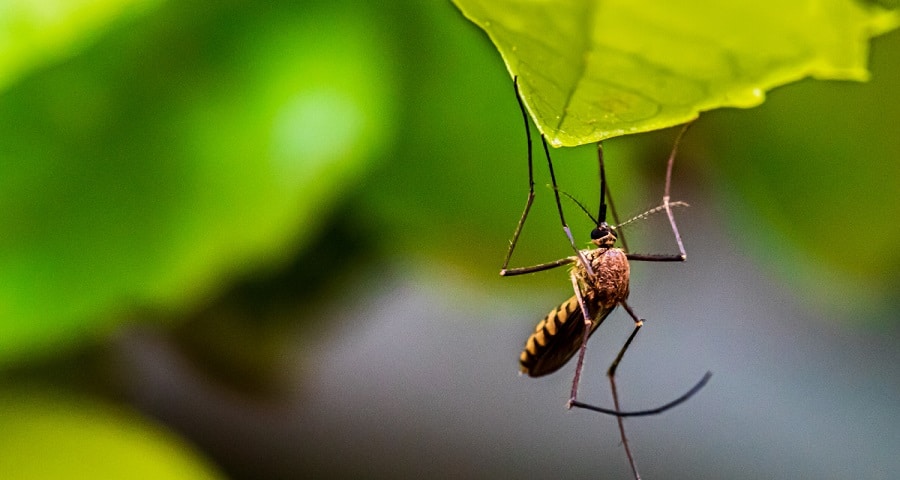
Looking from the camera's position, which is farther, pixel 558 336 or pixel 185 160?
pixel 558 336

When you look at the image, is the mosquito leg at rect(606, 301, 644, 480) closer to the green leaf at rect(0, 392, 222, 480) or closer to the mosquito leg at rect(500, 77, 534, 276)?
the mosquito leg at rect(500, 77, 534, 276)

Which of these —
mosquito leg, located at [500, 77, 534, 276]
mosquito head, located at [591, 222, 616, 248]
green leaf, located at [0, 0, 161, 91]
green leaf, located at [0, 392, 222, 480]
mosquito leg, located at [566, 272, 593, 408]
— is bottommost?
green leaf, located at [0, 392, 222, 480]

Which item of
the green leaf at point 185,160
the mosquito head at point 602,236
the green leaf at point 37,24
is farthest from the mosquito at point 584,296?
the green leaf at point 37,24

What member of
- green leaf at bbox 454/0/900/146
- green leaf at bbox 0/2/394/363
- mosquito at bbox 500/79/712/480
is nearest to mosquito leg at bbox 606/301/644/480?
mosquito at bbox 500/79/712/480

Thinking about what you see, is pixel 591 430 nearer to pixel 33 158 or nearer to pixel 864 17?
pixel 33 158

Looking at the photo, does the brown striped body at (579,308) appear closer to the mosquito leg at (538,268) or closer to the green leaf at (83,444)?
the mosquito leg at (538,268)

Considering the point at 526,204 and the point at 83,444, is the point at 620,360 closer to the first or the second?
the point at 526,204

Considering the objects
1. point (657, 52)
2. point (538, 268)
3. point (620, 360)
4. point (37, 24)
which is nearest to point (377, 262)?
point (538, 268)

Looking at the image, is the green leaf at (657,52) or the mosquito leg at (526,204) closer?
the green leaf at (657,52)
